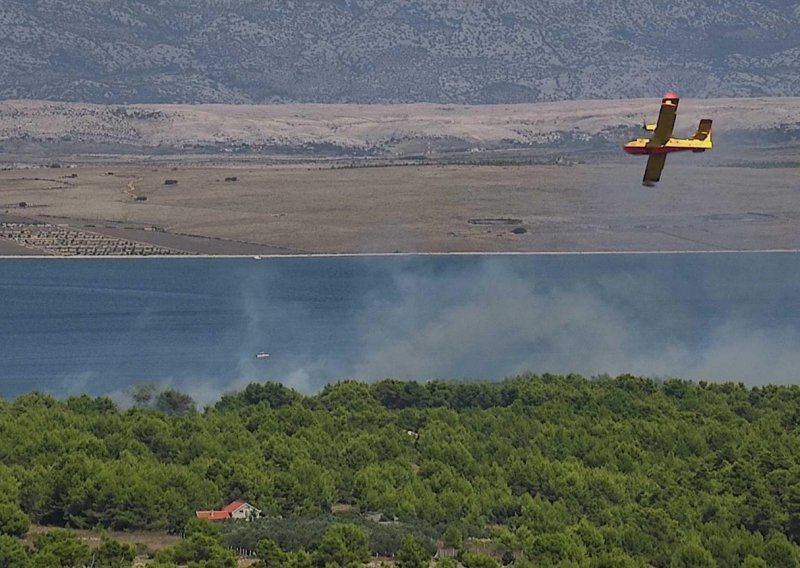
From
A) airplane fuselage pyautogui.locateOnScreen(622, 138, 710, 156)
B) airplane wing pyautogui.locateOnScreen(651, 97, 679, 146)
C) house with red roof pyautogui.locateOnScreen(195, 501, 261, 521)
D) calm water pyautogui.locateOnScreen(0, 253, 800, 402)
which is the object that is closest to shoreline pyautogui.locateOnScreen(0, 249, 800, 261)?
calm water pyautogui.locateOnScreen(0, 253, 800, 402)

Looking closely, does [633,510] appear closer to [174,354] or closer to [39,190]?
[174,354]

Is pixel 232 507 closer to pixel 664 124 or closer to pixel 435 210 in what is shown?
pixel 664 124

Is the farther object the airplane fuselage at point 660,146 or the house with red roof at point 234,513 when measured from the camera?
the house with red roof at point 234,513

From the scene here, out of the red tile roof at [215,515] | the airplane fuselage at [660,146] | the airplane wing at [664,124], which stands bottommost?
the red tile roof at [215,515]

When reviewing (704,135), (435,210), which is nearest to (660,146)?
(704,135)

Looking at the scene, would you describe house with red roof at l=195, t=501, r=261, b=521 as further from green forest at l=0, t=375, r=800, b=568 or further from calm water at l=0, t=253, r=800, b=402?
calm water at l=0, t=253, r=800, b=402

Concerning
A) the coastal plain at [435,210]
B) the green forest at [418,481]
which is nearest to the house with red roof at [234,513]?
the green forest at [418,481]

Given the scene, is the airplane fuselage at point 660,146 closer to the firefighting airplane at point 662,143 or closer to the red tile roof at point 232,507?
the firefighting airplane at point 662,143

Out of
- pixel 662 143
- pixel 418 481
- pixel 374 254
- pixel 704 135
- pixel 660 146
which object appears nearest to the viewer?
pixel 662 143
